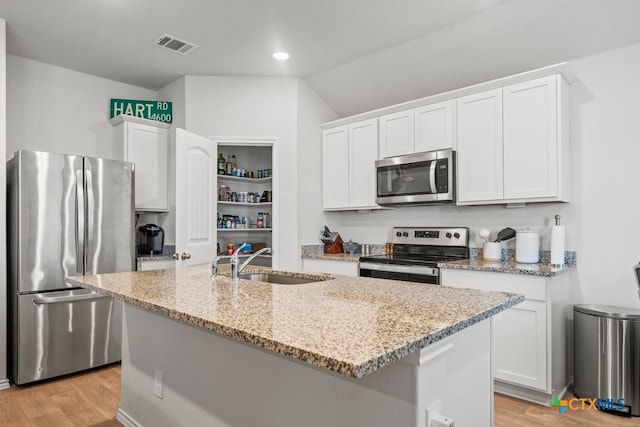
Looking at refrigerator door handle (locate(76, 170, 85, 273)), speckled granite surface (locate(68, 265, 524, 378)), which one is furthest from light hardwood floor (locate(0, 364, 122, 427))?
speckled granite surface (locate(68, 265, 524, 378))

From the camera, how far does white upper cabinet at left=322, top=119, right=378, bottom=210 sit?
391cm

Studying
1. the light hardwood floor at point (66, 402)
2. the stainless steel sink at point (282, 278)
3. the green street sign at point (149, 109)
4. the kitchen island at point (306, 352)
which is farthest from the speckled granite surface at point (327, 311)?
the green street sign at point (149, 109)

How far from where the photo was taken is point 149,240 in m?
3.98

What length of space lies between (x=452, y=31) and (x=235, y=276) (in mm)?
2511

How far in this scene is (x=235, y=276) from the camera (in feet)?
6.78

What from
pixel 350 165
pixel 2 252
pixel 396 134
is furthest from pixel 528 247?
pixel 2 252

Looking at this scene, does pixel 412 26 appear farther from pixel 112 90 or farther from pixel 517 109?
pixel 112 90

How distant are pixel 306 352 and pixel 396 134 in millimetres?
3096

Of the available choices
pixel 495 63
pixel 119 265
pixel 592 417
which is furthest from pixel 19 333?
pixel 495 63

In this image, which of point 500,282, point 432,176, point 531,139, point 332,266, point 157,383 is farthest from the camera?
point 332,266

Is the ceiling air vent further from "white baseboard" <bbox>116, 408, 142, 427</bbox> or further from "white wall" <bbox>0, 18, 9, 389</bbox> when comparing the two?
"white baseboard" <bbox>116, 408, 142, 427</bbox>

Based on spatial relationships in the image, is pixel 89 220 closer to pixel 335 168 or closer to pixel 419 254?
pixel 335 168

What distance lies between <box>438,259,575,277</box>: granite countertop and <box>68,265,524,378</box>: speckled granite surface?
1.16 metres

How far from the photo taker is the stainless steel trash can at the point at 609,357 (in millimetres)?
2426
